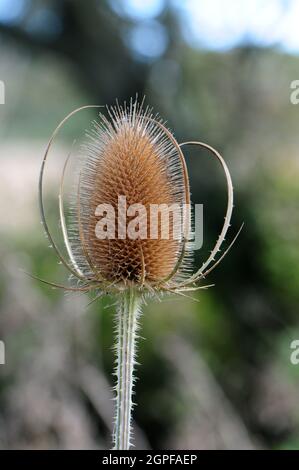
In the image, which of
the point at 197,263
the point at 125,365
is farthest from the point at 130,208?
the point at 197,263

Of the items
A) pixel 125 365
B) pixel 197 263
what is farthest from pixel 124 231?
pixel 197 263

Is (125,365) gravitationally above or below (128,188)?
below

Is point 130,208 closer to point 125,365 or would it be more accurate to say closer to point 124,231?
point 124,231

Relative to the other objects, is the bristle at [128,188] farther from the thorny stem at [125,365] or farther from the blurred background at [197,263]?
the blurred background at [197,263]

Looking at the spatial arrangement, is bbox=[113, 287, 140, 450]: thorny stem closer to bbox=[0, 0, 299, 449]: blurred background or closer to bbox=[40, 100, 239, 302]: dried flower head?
bbox=[40, 100, 239, 302]: dried flower head

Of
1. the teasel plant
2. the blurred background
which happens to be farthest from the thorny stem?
the blurred background

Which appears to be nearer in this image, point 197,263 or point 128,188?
point 128,188

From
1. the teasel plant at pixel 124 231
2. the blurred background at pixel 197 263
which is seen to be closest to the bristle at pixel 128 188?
the teasel plant at pixel 124 231
